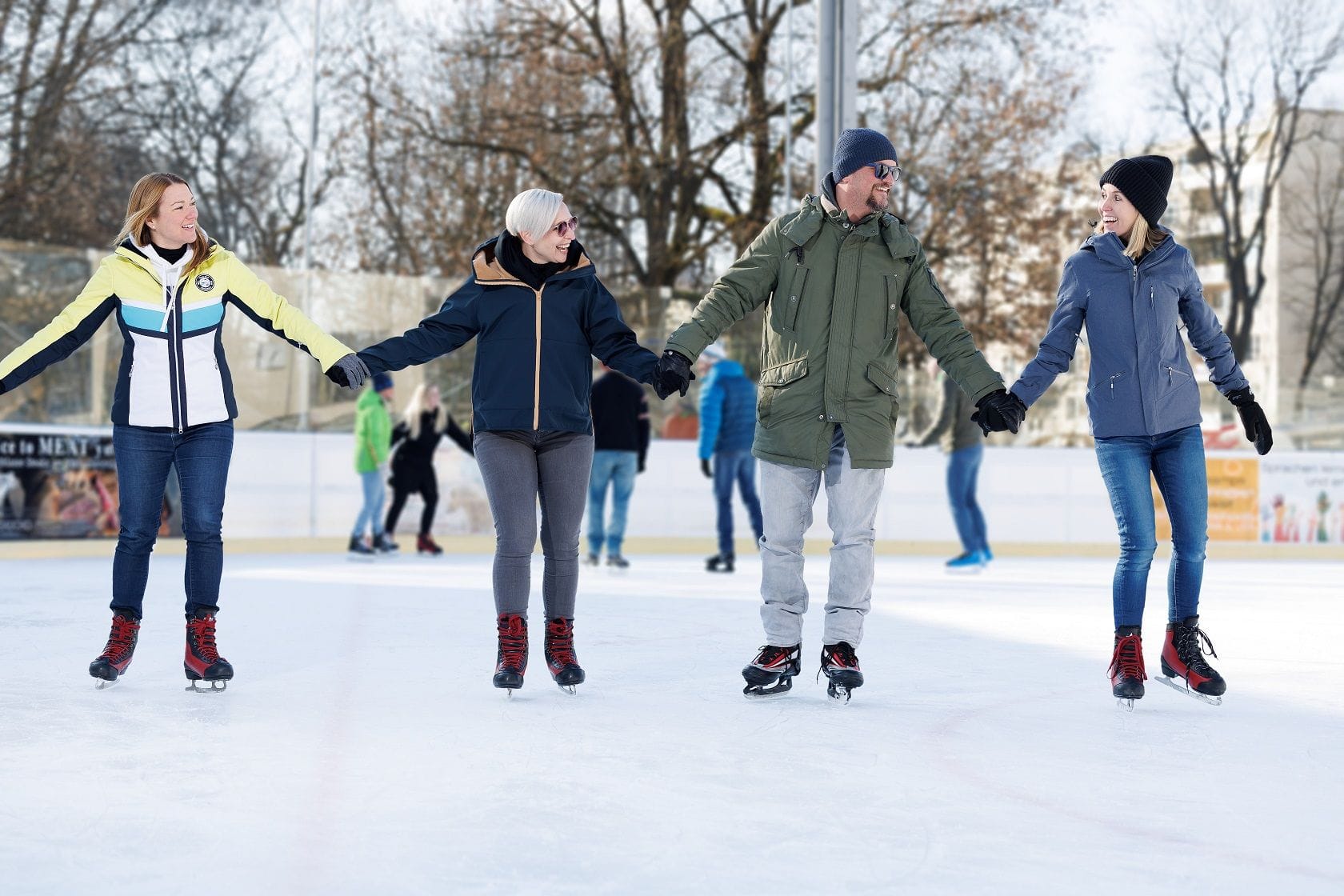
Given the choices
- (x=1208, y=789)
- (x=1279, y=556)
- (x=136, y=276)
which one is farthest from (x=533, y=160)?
(x=1208, y=789)

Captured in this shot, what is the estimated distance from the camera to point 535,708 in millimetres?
3797

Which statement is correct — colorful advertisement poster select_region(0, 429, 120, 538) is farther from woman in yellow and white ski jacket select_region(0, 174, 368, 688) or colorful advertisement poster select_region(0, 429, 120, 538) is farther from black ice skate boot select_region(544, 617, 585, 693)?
black ice skate boot select_region(544, 617, 585, 693)

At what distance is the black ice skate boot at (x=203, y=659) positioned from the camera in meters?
4.00

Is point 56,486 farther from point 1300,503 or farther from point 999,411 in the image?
point 1300,503

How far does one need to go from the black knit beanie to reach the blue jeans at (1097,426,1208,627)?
1.89 feet

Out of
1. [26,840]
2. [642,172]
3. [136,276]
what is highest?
[642,172]

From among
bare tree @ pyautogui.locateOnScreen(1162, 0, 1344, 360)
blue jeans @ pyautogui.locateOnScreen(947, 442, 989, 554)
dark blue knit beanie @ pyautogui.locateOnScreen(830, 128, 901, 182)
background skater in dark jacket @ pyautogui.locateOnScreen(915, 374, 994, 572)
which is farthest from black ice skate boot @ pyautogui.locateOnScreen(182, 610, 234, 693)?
bare tree @ pyautogui.locateOnScreen(1162, 0, 1344, 360)

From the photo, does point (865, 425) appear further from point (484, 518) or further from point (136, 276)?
point (484, 518)

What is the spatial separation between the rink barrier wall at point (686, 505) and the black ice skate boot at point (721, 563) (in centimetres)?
245

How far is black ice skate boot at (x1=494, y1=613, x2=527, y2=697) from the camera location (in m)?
3.93

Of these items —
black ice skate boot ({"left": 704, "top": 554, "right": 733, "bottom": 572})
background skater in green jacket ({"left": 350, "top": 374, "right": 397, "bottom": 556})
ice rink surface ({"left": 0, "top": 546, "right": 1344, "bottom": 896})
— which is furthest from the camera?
background skater in green jacket ({"left": 350, "top": 374, "right": 397, "bottom": 556})

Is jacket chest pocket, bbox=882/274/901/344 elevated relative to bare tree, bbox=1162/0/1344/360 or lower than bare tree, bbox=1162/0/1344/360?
lower

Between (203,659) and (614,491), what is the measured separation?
5.02 metres

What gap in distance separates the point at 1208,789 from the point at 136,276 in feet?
9.29
